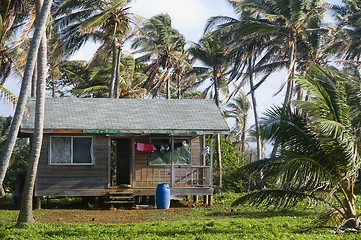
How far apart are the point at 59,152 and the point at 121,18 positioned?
1206 cm

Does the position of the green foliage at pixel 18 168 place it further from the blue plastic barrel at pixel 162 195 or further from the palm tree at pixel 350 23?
the palm tree at pixel 350 23

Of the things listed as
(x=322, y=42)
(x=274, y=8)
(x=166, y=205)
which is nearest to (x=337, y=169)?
(x=166, y=205)

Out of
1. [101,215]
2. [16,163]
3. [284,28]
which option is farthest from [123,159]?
[284,28]

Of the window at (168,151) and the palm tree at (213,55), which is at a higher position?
the palm tree at (213,55)

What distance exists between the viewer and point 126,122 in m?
21.1

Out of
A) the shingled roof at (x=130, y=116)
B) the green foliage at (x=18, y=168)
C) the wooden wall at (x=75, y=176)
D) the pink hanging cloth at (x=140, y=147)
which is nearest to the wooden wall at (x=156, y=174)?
Answer: the pink hanging cloth at (x=140, y=147)

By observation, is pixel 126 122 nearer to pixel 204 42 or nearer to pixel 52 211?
pixel 52 211

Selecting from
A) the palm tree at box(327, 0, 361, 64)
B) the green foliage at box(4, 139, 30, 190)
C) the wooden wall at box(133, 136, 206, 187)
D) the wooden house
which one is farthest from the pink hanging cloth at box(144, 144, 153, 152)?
the palm tree at box(327, 0, 361, 64)

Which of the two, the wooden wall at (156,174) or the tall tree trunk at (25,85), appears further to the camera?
the wooden wall at (156,174)

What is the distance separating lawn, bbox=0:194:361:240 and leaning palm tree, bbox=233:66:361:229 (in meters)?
0.92

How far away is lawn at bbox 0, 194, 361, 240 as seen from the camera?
12945mm

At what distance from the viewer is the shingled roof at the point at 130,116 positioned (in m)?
20.3

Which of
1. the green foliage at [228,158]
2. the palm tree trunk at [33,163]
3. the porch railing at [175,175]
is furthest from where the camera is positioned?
the green foliage at [228,158]

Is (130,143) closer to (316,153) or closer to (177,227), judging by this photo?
(177,227)
